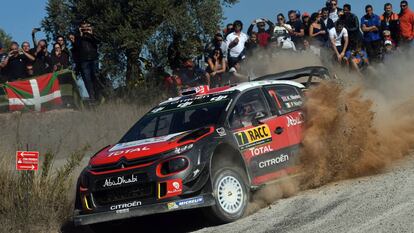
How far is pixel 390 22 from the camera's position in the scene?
18.6 metres

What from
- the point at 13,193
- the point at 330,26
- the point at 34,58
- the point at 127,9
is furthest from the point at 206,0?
the point at 13,193

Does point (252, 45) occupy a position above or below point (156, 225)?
above

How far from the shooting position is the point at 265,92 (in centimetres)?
1030

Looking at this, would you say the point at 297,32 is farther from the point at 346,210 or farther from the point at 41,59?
the point at 346,210

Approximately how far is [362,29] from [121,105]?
21.5 feet

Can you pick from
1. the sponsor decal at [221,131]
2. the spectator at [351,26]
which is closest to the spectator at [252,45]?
the spectator at [351,26]

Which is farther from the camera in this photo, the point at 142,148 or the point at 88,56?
the point at 88,56

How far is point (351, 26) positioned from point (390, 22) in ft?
3.41

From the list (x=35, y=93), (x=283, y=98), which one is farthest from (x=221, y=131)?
(x=35, y=93)

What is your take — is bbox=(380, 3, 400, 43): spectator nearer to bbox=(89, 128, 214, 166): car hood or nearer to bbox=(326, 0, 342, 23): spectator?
bbox=(326, 0, 342, 23): spectator

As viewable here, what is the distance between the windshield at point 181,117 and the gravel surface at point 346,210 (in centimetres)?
144

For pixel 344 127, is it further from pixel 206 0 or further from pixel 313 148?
pixel 206 0

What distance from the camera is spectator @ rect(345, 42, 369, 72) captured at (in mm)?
18094

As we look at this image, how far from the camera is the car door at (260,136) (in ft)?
30.7
